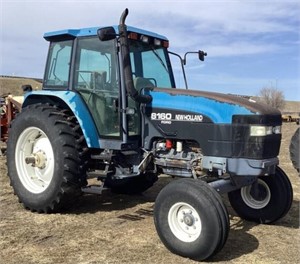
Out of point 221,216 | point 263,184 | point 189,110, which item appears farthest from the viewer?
point 263,184

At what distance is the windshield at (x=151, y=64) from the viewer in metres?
5.58

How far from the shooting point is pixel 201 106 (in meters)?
4.86

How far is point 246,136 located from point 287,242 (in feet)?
4.12

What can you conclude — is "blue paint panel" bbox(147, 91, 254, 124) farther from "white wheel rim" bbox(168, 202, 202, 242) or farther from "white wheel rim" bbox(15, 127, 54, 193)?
"white wheel rim" bbox(15, 127, 54, 193)

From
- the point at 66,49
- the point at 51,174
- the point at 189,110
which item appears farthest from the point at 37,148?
the point at 189,110

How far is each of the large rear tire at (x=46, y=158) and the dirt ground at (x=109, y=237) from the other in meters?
0.24

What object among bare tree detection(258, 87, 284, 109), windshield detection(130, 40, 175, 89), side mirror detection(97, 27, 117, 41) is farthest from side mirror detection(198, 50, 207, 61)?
bare tree detection(258, 87, 284, 109)

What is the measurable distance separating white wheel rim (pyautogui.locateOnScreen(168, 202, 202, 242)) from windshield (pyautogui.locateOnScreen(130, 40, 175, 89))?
5.98ft

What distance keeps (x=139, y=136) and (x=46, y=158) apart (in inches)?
53.2

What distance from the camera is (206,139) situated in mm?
4859

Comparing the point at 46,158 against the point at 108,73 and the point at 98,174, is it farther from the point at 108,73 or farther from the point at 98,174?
the point at 108,73

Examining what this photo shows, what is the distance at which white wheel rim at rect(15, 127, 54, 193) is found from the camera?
581 centimetres

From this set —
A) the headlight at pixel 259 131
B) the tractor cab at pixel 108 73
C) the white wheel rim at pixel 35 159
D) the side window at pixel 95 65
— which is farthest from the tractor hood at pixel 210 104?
the white wheel rim at pixel 35 159

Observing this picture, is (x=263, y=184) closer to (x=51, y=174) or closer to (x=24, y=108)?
(x=51, y=174)
